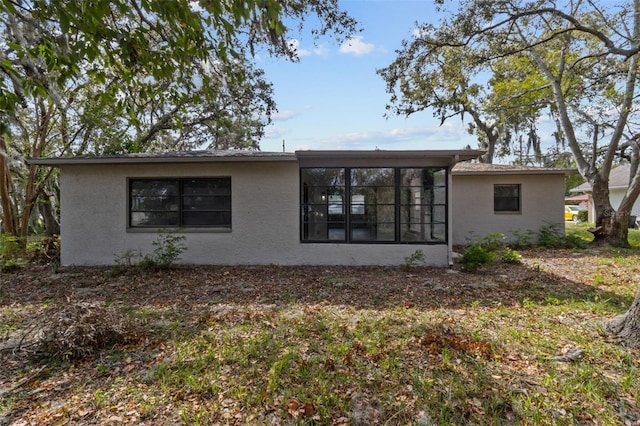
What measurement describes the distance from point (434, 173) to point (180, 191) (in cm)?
600

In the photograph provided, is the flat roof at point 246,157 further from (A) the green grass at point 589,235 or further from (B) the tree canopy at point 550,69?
(A) the green grass at point 589,235

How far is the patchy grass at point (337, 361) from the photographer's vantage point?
2.47 m

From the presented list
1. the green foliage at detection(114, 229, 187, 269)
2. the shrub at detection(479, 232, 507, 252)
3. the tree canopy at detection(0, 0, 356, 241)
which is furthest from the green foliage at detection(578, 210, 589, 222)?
the green foliage at detection(114, 229, 187, 269)

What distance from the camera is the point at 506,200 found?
11617mm

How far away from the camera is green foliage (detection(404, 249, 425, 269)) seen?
24.3 ft

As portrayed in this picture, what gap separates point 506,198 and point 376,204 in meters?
6.61

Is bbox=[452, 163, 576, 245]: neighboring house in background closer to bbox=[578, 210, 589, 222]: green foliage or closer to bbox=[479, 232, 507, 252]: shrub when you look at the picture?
bbox=[479, 232, 507, 252]: shrub

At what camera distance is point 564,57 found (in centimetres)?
1068

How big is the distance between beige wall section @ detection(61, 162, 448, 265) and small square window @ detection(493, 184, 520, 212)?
6597 millimetres

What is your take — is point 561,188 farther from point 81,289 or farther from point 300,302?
point 81,289

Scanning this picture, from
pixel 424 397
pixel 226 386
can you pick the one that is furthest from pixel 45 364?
pixel 424 397

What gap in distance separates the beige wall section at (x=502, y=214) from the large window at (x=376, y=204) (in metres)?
4.54

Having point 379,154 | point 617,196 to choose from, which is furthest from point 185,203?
point 617,196

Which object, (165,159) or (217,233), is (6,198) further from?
(217,233)
